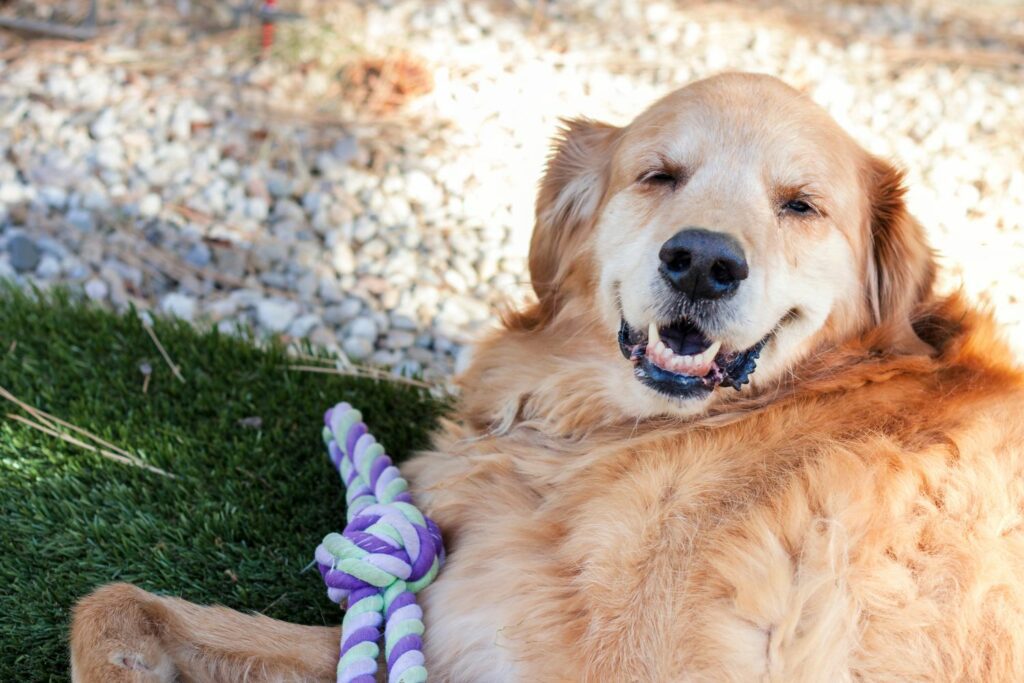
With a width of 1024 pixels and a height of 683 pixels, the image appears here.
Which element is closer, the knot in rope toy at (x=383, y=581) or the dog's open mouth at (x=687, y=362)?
the knot in rope toy at (x=383, y=581)

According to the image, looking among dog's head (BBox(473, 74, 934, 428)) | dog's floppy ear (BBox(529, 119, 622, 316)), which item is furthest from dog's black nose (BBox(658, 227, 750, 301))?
dog's floppy ear (BBox(529, 119, 622, 316))

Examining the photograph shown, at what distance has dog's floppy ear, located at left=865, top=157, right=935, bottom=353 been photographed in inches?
110

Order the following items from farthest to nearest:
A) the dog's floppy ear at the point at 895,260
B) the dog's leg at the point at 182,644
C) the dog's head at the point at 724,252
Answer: the dog's floppy ear at the point at 895,260 → the dog's head at the point at 724,252 → the dog's leg at the point at 182,644

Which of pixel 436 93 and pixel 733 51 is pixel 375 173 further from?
pixel 733 51

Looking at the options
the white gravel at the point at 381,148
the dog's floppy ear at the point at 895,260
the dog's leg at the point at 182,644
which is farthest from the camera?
the white gravel at the point at 381,148

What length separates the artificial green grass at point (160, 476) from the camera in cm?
287

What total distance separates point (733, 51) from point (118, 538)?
17.8 feet

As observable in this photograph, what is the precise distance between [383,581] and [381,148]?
3.38 m

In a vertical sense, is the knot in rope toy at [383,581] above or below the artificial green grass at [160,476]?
above

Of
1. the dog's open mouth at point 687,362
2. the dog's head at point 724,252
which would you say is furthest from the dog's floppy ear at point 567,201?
the dog's open mouth at point 687,362

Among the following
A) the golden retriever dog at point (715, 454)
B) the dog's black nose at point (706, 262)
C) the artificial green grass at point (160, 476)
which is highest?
the dog's black nose at point (706, 262)

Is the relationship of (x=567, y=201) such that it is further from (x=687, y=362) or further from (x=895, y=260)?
(x=895, y=260)

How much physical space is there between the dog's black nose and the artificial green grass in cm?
150

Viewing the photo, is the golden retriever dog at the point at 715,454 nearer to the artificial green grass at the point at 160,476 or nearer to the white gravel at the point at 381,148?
the artificial green grass at the point at 160,476
